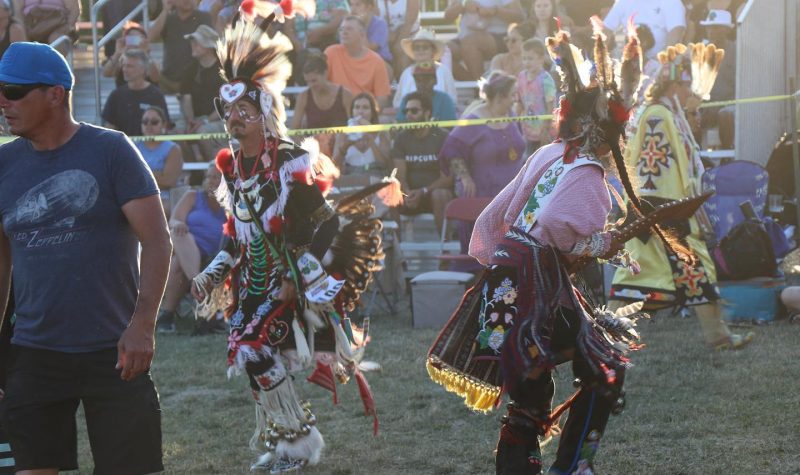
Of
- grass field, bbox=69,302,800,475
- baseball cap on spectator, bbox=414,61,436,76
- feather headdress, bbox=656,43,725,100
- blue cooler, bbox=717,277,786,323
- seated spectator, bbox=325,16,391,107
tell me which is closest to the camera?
grass field, bbox=69,302,800,475

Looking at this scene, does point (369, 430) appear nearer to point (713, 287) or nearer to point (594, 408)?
point (594, 408)

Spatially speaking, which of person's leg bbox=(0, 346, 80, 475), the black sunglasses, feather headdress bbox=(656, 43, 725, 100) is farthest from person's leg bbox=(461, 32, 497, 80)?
person's leg bbox=(0, 346, 80, 475)

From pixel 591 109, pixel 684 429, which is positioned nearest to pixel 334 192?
pixel 684 429

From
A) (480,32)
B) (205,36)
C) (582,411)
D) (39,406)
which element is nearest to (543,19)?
(480,32)

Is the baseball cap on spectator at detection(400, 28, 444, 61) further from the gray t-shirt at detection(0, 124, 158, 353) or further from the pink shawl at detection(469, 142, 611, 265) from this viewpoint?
the gray t-shirt at detection(0, 124, 158, 353)

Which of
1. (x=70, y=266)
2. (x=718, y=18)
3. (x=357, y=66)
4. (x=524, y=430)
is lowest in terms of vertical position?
(x=524, y=430)

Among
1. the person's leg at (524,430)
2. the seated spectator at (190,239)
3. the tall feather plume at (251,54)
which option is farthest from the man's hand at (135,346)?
the seated spectator at (190,239)

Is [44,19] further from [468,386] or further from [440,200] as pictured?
[468,386]

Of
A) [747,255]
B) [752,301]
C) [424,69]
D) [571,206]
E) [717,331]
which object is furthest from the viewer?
[424,69]

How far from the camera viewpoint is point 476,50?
13.0m

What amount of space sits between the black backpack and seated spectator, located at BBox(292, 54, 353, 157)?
4.20 meters

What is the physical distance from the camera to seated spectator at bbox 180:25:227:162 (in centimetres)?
1247

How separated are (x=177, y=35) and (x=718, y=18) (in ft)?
19.8

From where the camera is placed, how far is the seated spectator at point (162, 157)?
36.8ft
